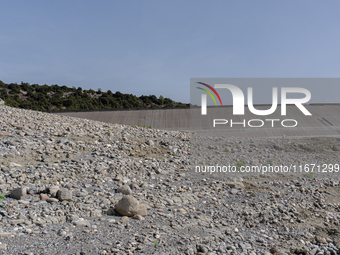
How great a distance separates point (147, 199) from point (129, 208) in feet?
3.01

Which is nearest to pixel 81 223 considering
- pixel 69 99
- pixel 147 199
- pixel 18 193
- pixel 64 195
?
pixel 64 195

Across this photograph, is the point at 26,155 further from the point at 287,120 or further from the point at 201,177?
the point at 287,120

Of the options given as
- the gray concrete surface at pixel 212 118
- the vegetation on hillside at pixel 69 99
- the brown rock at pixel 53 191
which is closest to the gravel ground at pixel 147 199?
the brown rock at pixel 53 191

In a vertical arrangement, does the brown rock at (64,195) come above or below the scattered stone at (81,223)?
above

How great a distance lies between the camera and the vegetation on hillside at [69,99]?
48.7m

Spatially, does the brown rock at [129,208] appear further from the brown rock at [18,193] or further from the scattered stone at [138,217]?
the brown rock at [18,193]

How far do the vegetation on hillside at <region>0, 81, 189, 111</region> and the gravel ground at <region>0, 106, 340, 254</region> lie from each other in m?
39.9

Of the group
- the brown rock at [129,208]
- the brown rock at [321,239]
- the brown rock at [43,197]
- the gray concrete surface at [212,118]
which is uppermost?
the gray concrete surface at [212,118]

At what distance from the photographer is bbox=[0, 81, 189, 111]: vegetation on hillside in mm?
48737

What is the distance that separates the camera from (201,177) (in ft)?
24.3

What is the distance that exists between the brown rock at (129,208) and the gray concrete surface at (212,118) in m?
20.7

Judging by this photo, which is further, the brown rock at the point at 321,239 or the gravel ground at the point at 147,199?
the brown rock at the point at 321,239

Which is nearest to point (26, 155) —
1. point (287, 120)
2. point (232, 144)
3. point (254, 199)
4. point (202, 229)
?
point (202, 229)

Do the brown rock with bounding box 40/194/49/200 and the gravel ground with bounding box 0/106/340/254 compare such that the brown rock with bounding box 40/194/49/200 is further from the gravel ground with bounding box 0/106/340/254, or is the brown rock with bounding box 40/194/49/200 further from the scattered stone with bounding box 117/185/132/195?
the scattered stone with bounding box 117/185/132/195
